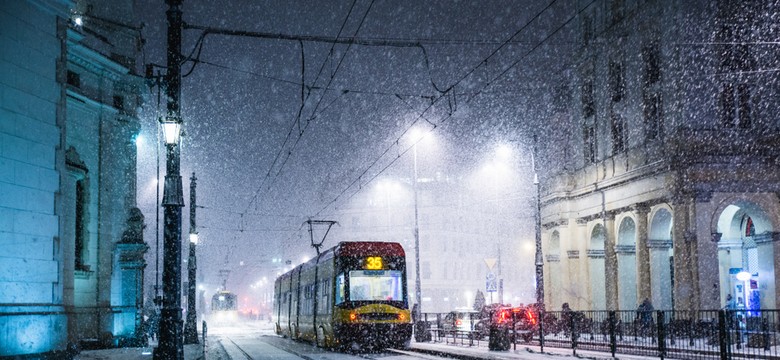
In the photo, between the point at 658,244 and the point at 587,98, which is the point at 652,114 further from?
the point at 587,98

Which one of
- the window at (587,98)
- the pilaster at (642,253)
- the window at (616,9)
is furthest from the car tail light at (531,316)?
the window at (616,9)

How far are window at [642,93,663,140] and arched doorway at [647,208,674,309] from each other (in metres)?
3.45

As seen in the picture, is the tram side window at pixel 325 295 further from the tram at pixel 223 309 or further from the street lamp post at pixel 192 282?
the tram at pixel 223 309

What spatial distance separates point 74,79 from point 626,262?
24822 millimetres

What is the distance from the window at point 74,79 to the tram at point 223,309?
161 ft

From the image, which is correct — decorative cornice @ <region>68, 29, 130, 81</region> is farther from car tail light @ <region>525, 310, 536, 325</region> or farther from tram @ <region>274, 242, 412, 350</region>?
car tail light @ <region>525, 310, 536, 325</region>

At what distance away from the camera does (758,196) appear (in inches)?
1181

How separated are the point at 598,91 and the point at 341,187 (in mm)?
54523

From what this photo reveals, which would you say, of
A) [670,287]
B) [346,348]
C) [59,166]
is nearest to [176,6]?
[59,166]

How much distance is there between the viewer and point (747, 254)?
32719 mm

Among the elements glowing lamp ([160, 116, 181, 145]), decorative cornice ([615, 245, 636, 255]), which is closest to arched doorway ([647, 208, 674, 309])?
decorative cornice ([615, 245, 636, 255])

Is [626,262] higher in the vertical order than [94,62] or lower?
lower

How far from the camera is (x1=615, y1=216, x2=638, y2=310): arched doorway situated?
3672 cm

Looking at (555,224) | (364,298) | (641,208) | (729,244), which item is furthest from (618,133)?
(364,298)
